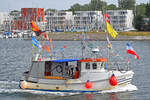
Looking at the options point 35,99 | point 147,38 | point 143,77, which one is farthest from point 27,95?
point 147,38

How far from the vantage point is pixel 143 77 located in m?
47.5

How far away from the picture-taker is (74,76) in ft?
120

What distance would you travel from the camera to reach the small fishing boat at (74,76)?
1415 inches

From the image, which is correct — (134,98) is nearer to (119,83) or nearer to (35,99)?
(119,83)

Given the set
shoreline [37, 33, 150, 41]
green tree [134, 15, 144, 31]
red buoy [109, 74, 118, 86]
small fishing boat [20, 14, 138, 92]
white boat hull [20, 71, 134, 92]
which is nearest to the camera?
red buoy [109, 74, 118, 86]

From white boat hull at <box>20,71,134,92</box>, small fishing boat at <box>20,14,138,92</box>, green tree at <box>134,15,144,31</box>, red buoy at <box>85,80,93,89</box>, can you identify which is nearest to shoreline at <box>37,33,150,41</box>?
green tree at <box>134,15,144,31</box>

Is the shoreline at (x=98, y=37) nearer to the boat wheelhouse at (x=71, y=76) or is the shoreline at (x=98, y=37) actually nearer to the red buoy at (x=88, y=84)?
the boat wheelhouse at (x=71, y=76)

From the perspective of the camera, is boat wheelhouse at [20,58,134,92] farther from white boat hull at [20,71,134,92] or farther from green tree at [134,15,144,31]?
green tree at [134,15,144,31]

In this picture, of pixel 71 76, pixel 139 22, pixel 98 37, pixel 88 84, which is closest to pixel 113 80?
pixel 88 84

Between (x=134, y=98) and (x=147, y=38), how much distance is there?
392ft

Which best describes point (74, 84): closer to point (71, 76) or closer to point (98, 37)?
point (71, 76)

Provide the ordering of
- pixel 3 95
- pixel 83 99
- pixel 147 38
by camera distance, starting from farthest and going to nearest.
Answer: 1. pixel 147 38
2. pixel 3 95
3. pixel 83 99

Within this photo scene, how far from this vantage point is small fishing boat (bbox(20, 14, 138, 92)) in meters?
35.9

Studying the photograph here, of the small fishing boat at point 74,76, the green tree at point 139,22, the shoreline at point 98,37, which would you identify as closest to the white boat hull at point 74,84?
the small fishing boat at point 74,76
